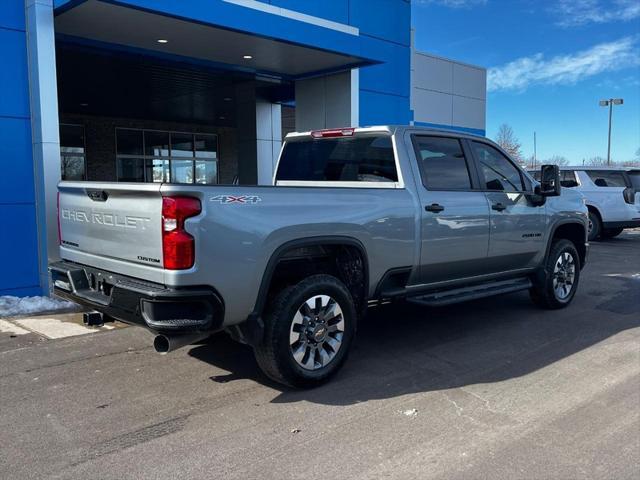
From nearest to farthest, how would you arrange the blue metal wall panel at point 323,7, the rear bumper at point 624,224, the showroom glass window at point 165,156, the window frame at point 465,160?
the window frame at point 465,160, the blue metal wall panel at point 323,7, the rear bumper at point 624,224, the showroom glass window at point 165,156

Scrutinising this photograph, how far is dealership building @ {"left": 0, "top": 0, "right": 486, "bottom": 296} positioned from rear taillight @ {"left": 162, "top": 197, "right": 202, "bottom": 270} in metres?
4.49

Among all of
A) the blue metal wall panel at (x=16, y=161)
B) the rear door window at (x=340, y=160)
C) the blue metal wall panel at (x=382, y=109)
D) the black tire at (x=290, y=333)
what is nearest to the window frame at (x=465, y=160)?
the rear door window at (x=340, y=160)

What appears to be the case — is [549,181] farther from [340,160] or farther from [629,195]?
[629,195]

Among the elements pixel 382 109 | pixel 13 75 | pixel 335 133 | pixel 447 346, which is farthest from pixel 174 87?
pixel 447 346

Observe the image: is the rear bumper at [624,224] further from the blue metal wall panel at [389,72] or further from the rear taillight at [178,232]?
the rear taillight at [178,232]

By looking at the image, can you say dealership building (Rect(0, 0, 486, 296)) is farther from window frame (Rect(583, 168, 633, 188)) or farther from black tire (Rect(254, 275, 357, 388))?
window frame (Rect(583, 168, 633, 188))

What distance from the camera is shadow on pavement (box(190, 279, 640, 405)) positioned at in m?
4.62

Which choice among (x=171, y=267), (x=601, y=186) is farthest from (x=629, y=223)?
(x=171, y=267)

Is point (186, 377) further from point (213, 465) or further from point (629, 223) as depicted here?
point (629, 223)

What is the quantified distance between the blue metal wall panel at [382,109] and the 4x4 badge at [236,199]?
861cm

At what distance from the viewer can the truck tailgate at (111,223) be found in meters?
3.86

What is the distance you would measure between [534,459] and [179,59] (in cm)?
1016

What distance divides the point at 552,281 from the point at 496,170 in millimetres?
1656

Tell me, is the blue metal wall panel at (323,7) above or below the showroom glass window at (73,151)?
above
